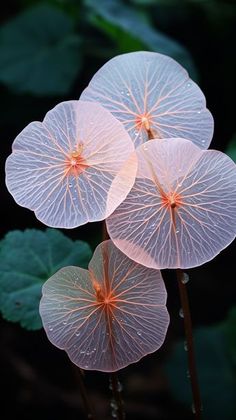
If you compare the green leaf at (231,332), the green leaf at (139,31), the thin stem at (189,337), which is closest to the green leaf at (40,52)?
the green leaf at (139,31)

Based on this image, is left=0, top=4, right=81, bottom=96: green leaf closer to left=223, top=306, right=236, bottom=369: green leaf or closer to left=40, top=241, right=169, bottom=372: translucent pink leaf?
left=223, top=306, right=236, bottom=369: green leaf

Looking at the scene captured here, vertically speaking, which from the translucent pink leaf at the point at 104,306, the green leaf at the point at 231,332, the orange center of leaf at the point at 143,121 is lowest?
the green leaf at the point at 231,332

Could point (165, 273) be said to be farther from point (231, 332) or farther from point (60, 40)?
point (60, 40)

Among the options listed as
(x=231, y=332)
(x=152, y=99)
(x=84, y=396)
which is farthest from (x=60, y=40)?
(x=84, y=396)

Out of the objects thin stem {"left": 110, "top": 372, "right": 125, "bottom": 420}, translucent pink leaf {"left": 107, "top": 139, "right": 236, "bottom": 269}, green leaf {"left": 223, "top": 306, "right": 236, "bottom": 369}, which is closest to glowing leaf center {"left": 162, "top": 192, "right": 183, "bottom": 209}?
translucent pink leaf {"left": 107, "top": 139, "right": 236, "bottom": 269}

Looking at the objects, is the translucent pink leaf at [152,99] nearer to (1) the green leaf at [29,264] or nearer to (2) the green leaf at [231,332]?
(1) the green leaf at [29,264]

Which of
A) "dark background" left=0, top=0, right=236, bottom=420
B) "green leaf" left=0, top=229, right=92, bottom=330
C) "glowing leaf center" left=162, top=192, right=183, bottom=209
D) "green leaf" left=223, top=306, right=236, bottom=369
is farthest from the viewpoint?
"dark background" left=0, top=0, right=236, bottom=420
